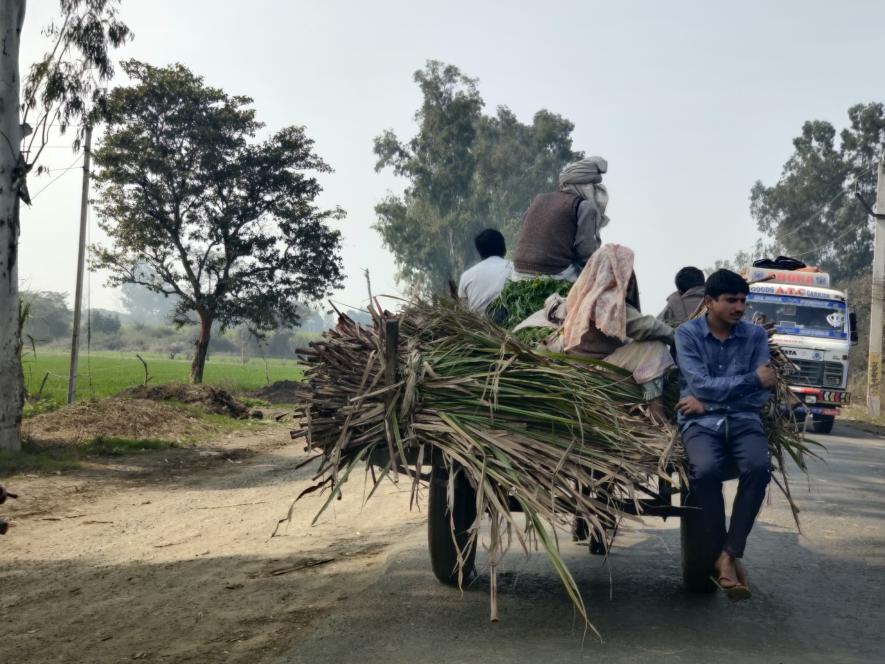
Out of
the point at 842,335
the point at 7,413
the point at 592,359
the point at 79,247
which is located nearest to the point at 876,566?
the point at 592,359

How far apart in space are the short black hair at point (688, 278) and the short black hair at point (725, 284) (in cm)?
257

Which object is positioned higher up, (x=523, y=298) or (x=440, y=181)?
(x=440, y=181)

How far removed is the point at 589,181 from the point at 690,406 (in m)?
2.06

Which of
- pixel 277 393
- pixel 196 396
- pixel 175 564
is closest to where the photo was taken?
pixel 175 564

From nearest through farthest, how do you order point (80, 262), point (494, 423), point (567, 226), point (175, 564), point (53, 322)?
point (494, 423) → point (567, 226) → point (175, 564) → point (80, 262) → point (53, 322)

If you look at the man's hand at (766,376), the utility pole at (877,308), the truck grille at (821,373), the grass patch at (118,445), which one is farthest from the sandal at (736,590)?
the utility pole at (877,308)

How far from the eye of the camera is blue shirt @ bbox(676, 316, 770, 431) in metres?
4.82

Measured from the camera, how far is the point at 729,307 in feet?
16.5

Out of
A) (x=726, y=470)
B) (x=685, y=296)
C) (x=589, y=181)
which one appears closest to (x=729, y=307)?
(x=726, y=470)

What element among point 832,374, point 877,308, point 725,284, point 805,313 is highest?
point 877,308

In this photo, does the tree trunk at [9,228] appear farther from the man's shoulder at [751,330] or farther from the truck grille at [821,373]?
the truck grille at [821,373]

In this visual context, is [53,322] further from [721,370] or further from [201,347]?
[721,370]

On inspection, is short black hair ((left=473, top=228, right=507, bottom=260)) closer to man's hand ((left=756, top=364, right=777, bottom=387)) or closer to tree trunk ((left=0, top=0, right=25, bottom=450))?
man's hand ((left=756, top=364, right=777, bottom=387))

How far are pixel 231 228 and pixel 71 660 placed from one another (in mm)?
23425
